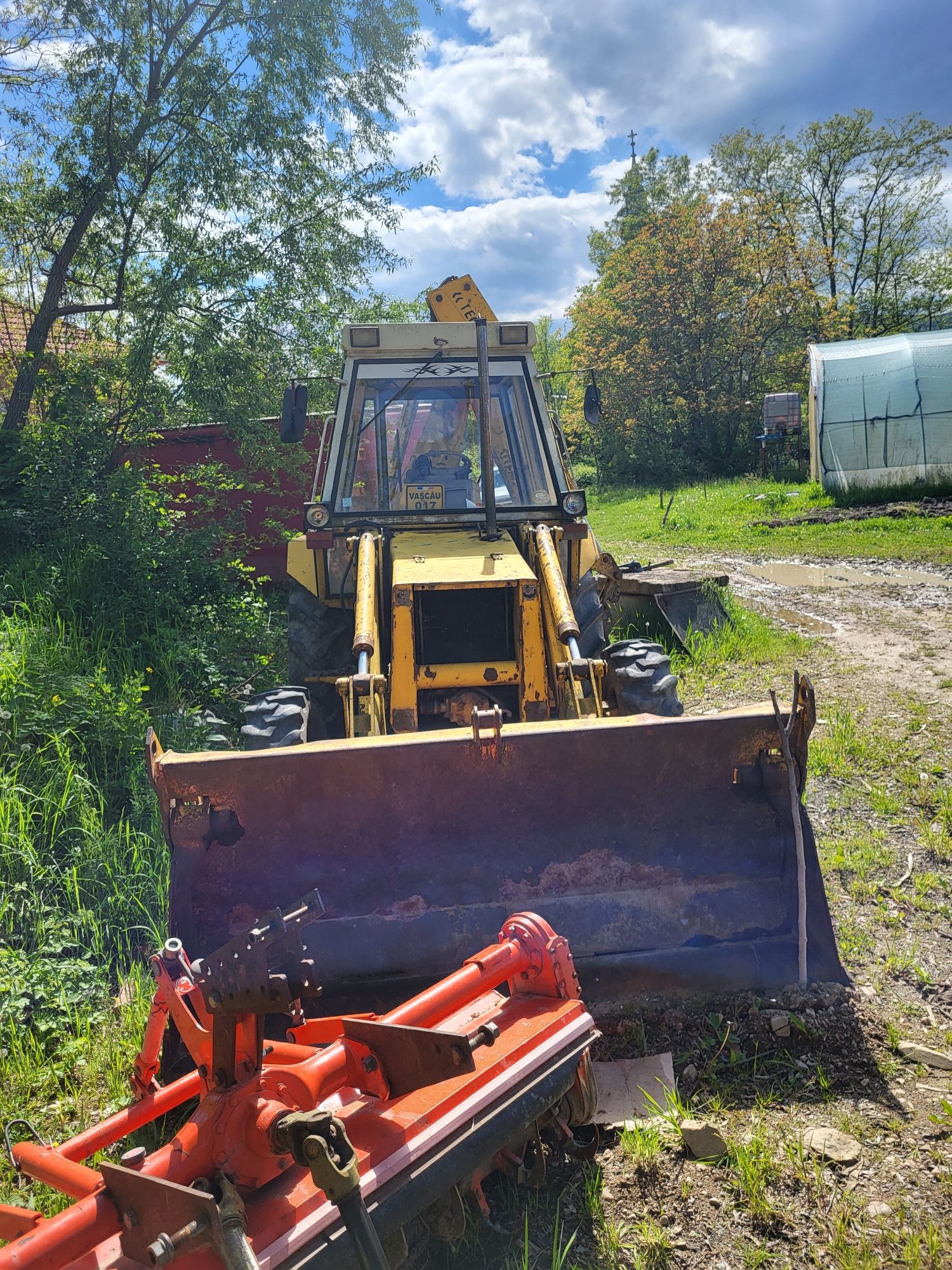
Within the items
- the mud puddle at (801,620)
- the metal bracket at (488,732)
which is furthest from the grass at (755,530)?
the metal bracket at (488,732)

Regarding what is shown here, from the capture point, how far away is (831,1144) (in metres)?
2.49

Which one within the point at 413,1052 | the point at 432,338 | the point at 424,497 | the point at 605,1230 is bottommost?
the point at 605,1230

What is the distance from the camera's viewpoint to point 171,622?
7.07m

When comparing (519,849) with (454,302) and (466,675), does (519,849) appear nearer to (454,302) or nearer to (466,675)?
(466,675)

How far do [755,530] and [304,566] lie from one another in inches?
475

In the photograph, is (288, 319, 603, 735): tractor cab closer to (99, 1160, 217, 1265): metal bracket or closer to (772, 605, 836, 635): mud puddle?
(99, 1160, 217, 1265): metal bracket

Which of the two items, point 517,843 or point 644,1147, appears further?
point 517,843

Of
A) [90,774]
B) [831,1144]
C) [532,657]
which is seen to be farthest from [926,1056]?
[90,774]

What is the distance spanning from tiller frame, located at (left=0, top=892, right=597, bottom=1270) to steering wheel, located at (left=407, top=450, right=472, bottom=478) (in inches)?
135

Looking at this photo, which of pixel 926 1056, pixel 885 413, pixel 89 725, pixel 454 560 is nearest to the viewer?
pixel 926 1056

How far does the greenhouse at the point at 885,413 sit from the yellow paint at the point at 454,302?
12545 mm

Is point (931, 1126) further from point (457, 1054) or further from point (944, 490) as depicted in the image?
point (944, 490)

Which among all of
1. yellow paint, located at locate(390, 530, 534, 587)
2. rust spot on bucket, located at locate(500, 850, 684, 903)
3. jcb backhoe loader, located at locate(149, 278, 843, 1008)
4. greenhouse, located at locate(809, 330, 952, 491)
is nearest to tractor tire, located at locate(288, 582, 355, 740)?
yellow paint, located at locate(390, 530, 534, 587)

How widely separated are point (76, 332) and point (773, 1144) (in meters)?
9.25
